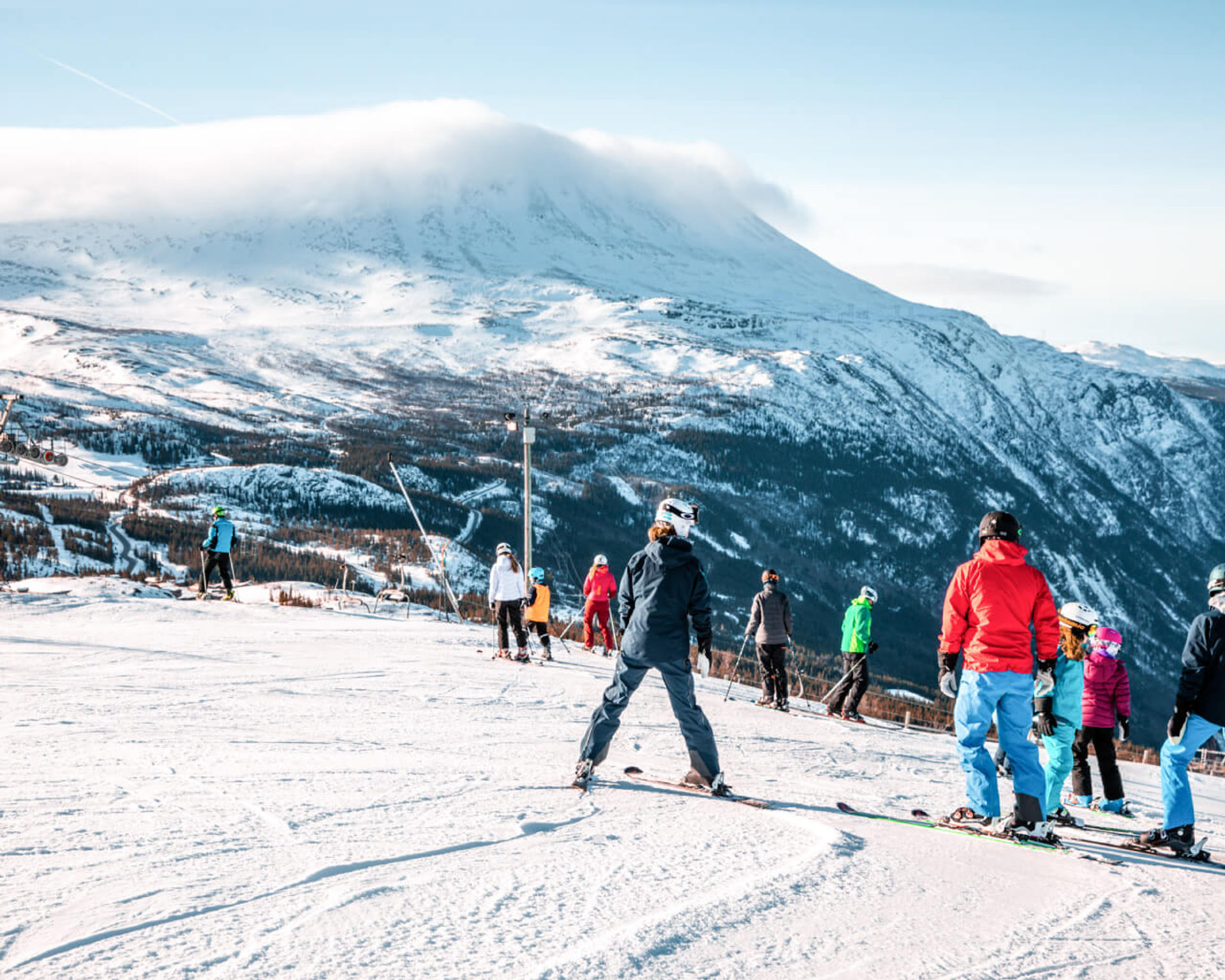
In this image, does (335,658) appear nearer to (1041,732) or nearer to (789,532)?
(1041,732)

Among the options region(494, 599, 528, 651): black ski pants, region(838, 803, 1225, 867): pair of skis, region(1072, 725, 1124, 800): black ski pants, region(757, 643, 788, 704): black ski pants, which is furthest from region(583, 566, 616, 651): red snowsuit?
region(838, 803, 1225, 867): pair of skis

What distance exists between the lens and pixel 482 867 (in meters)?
4.70

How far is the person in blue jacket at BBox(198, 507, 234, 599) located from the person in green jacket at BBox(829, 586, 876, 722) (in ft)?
37.3

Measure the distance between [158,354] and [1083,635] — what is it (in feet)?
499

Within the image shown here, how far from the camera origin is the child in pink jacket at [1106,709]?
8.64m

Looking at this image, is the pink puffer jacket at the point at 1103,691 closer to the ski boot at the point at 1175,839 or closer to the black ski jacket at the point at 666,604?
the ski boot at the point at 1175,839

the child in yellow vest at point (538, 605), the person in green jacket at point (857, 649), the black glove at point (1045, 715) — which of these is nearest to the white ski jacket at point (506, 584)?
the child in yellow vest at point (538, 605)

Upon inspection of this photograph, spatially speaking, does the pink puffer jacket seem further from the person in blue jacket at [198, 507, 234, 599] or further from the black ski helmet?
the person in blue jacket at [198, 507, 234, 599]

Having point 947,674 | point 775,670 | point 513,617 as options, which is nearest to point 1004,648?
point 947,674

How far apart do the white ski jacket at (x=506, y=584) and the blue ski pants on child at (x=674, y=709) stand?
22.9 ft

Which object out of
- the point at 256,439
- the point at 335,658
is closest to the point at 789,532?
the point at 256,439

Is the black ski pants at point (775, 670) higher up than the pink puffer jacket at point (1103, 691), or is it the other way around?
the pink puffer jacket at point (1103, 691)

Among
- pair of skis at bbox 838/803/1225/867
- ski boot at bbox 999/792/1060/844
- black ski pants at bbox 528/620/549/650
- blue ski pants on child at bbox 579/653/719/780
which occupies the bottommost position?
black ski pants at bbox 528/620/549/650

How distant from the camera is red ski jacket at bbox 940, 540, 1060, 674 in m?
5.93
